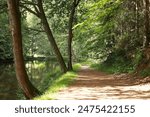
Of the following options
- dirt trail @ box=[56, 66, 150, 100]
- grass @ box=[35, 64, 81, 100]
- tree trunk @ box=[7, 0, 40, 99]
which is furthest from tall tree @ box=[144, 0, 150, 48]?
tree trunk @ box=[7, 0, 40, 99]

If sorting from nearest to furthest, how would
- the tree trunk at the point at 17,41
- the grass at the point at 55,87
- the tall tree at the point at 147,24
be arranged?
the grass at the point at 55,87 → the tree trunk at the point at 17,41 → the tall tree at the point at 147,24

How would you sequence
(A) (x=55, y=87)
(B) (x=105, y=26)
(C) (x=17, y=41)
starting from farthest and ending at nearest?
(B) (x=105, y=26)
(A) (x=55, y=87)
(C) (x=17, y=41)

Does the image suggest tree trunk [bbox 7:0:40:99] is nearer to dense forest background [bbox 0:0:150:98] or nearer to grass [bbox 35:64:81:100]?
dense forest background [bbox 0:0:150:98]

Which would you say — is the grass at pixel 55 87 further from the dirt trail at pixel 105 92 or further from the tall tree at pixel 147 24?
the tall tree at pixel 147 24

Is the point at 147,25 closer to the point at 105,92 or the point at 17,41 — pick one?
the point at 105,92

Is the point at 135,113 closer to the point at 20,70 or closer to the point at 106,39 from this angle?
the point at 20,70

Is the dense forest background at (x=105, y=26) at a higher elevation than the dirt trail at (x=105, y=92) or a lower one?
higher

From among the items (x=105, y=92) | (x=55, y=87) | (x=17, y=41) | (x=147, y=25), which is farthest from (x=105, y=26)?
(x=105, y=92)

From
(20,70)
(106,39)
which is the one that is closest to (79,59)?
→ (106,39)

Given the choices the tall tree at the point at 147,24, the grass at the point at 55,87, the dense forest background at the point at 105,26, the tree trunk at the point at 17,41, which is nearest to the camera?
the grass at the point at 55,87

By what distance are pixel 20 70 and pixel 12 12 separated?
8.11 feet

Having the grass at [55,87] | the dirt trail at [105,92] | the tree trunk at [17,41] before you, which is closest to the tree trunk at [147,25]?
the grass at [55,87]

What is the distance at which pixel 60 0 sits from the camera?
87.3ft

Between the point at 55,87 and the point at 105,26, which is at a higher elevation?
the point at 105,26
